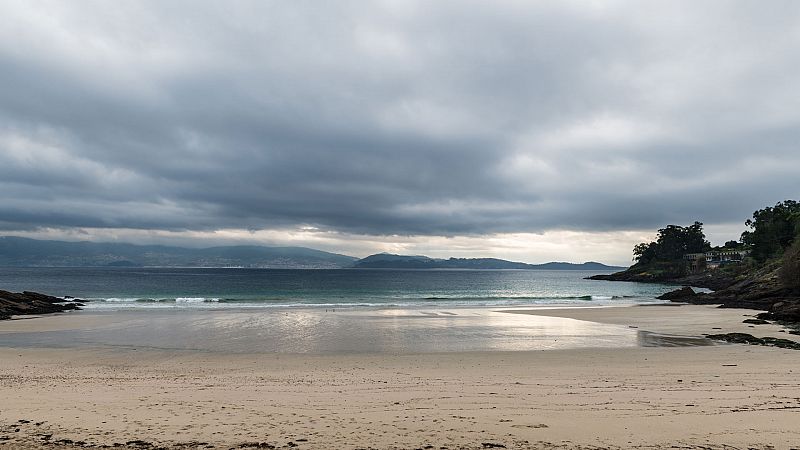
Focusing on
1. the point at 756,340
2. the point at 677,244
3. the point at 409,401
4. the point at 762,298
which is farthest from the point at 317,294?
the point at 677,244

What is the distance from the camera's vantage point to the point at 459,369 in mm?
13742

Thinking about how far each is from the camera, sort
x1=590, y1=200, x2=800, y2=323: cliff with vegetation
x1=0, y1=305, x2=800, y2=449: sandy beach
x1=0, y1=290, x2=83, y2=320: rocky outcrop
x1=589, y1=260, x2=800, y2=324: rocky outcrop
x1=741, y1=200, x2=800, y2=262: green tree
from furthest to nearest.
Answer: x1=741, y1=200, x2=800, y2=262: green tree
x1=590, y1=200, x2=800, y2=323: cliff with vegetation
x1=0, y1=290, x2=83, y2=320: rocky outcrop
x1=589, y1=260, x2=800, y2=324: rocky outcrop
x1=0, y1=305, x2=800, y2=449: sandy beach

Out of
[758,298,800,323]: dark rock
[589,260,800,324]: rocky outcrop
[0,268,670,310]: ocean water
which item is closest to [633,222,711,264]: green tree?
[0,268,670,310]: ocean water

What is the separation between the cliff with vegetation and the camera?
37719 millimetres

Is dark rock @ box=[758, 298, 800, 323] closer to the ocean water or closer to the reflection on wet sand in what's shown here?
the reflection on wet sand

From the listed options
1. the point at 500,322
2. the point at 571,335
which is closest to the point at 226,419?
the point at 571,335

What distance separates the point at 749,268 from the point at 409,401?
319 feet

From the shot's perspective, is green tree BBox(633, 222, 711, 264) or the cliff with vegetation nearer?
the cliff with vegetation

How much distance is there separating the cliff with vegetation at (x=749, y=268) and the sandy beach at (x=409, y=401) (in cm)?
2194

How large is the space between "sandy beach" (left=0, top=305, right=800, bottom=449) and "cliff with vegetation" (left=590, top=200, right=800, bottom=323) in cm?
2194

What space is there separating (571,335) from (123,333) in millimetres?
23920

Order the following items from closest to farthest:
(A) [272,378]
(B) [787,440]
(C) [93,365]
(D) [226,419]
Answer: (B) [787,440] → (D) [226,419] → (A) [272,378] → (C) [93,365]

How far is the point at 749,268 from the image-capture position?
82312 mm

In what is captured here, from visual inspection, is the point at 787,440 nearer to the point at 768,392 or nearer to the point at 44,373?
the point at 768,392
